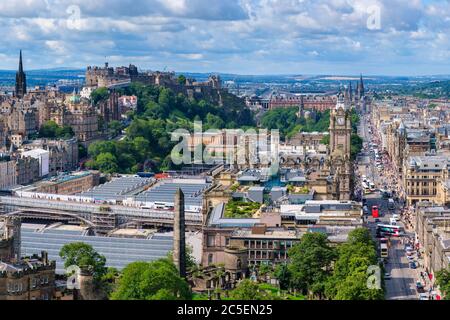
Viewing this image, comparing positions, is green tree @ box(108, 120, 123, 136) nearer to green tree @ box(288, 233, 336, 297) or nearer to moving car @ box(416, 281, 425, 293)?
moving car @ box(416, 281, 425, 293)

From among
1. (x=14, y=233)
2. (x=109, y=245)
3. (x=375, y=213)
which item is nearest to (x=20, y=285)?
(x=14, y=233)

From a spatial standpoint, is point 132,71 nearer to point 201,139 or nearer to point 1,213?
point 201,139

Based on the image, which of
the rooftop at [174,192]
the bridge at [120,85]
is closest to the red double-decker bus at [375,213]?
the rooftop at [174,192]

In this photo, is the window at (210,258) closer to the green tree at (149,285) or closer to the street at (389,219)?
the street at (389,219)

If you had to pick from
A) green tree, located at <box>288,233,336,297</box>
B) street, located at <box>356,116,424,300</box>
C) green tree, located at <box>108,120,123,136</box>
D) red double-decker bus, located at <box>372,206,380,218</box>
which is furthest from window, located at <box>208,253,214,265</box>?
green tree, located at <box>108,120,123,136</box>
